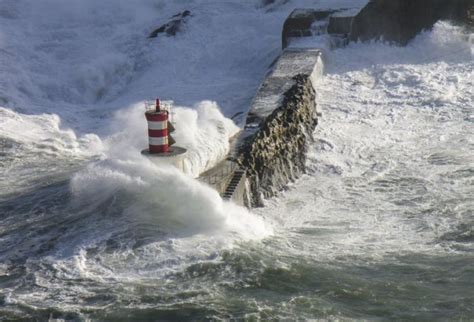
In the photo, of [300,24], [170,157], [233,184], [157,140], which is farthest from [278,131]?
[300,24]

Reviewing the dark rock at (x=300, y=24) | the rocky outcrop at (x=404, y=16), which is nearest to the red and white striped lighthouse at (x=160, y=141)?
the dark rock at (x=300, y=24)

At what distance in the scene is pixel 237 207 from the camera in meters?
9.20

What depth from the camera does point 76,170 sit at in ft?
36.8

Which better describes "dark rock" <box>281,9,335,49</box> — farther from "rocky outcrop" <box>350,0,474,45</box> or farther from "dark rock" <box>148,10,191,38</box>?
"dark rock" <box>148,10,191,38</box>

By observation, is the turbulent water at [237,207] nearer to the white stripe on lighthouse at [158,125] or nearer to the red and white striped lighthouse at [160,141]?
the red and white striped lighthouse at [160,141]

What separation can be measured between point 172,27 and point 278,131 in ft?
30.2

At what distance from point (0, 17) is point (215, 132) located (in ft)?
39.3

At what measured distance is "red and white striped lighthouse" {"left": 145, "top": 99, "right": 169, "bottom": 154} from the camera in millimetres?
8875

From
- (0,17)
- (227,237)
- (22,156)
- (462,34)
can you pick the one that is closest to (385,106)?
(462,34)

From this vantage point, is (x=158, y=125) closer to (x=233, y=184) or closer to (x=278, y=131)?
(x=233, y=184)

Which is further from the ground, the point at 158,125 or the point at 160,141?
the point at 158,125

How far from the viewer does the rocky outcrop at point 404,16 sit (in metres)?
18.9

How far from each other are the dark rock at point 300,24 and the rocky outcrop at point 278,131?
2.90 m

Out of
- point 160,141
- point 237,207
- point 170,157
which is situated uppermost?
point 160,141
